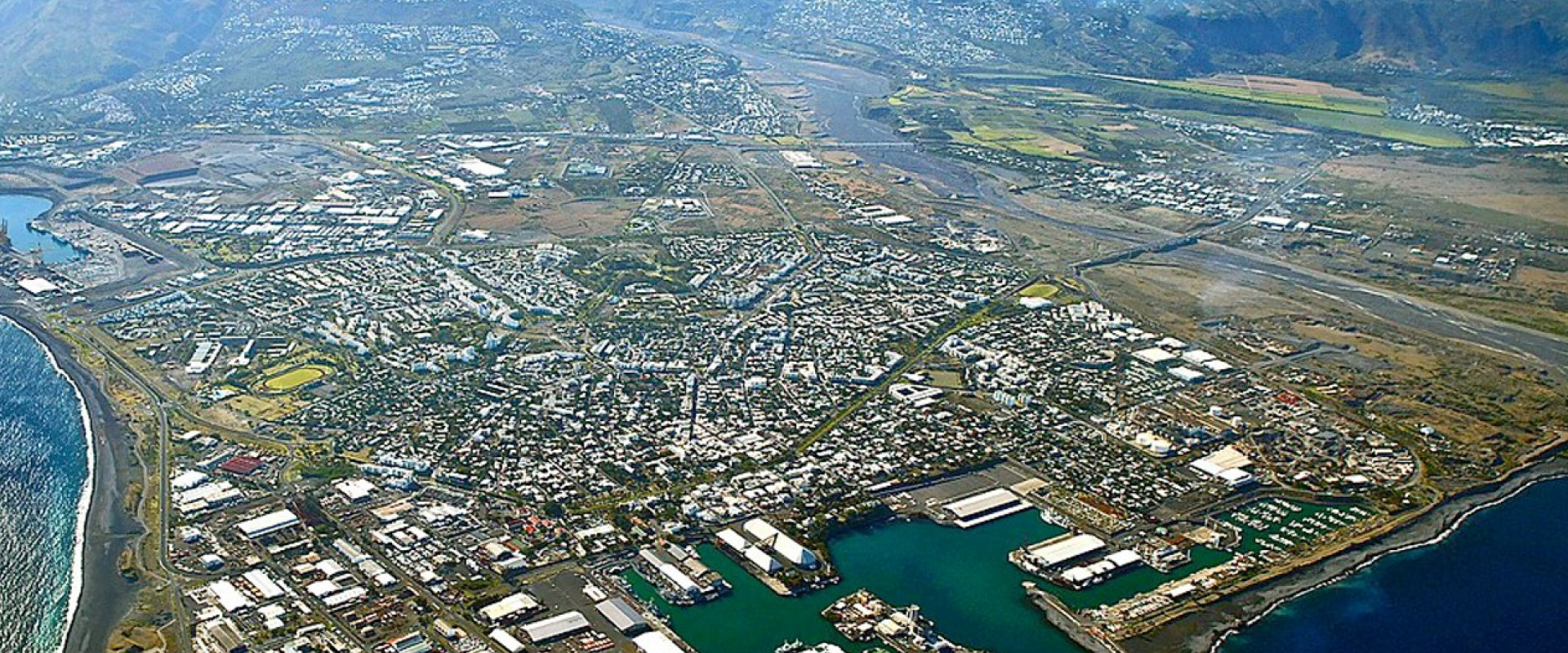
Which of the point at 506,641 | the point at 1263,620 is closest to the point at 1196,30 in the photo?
the point at 1263,620

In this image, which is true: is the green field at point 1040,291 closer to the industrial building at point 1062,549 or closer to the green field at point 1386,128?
the industrial building at point 1062,549

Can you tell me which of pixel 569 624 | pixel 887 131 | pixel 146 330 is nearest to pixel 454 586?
pixel 569 624

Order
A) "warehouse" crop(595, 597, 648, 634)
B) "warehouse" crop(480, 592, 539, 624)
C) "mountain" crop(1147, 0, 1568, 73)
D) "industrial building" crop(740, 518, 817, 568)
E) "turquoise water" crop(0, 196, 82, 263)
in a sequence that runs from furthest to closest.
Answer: "mountain" crop(1147, 0, 1568, 73) → "turquoise water" crop(0, 196, 82, 263) → "industrial building" crop(740, 518, 817, 568) → "warehouse" crop(480, 592, 539, 624) → "warehouse" crop(595, 597, 648, 634)

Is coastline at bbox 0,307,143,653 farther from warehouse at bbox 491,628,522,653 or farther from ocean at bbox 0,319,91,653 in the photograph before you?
warehouse at bbox 491,628,522,653

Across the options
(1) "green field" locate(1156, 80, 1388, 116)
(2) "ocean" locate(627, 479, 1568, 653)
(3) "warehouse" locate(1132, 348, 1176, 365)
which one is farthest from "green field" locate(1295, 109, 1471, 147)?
(2) "ocean" locate(627, 479, 1568, 653)

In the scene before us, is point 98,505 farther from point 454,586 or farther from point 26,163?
point 26,163

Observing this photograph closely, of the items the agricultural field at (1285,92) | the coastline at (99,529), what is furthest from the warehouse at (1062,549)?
the agricultural field at (1285,92)
